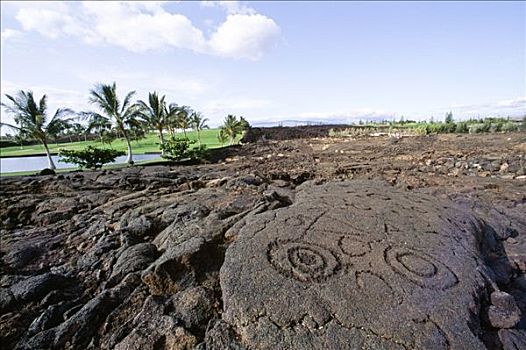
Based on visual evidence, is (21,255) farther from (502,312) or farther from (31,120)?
(31,120)

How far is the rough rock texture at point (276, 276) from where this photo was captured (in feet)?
8.20

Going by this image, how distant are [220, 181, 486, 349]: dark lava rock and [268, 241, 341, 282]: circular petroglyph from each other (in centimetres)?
1

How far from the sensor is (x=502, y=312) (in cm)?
275

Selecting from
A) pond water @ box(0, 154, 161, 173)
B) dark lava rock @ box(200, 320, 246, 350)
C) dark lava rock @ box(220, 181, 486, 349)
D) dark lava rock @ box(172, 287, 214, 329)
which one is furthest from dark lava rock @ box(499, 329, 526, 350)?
pond water @ box(0, 154, 161, 173)

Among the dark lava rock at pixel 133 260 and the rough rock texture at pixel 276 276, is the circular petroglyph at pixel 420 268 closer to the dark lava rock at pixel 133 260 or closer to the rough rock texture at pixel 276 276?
the rough rock texture at pixel 276 276

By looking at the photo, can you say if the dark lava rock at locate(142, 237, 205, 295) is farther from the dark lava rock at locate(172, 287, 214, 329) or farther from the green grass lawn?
the green grass lawn

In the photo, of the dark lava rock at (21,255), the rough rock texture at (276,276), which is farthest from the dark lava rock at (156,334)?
the dark lava rock at (21,255)

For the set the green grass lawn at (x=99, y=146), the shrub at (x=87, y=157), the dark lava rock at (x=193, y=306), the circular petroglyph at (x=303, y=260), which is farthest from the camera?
the green grass lawn at (x=99, y=146)

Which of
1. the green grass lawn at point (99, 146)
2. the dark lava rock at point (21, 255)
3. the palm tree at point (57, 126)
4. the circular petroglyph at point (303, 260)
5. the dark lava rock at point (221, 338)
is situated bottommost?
the dark lava rock at point (21, 255)

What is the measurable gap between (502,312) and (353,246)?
1381 millimetres

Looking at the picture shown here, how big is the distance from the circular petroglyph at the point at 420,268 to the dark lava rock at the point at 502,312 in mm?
361

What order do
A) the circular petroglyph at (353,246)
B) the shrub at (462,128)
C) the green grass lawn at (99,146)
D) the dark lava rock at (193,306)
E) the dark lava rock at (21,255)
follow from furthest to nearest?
the green grass lawn at (99,146) → the shrub at (462,128) → the dark lava rock at (21,255) → the circular petroglyph at (353,246) → the dark lava rock at (193,306)

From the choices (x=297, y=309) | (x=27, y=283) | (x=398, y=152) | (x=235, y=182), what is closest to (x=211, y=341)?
(x=297, y=309)

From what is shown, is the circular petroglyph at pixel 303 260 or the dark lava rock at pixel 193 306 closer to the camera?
the dark lava rock at pixel 193 306
